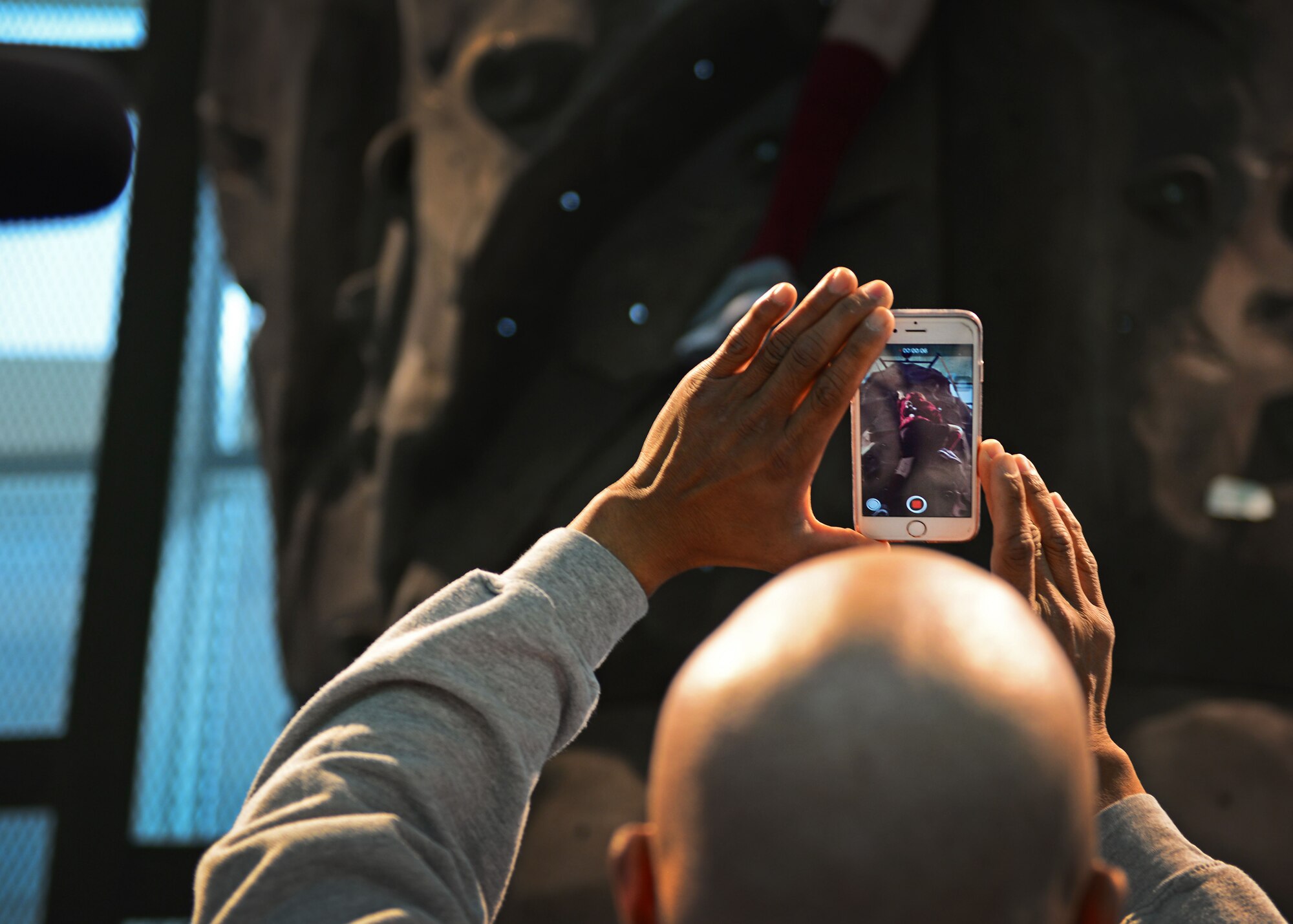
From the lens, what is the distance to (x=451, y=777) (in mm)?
572

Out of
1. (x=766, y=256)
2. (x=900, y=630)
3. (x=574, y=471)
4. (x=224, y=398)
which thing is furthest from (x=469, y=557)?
(x=900, y=630)

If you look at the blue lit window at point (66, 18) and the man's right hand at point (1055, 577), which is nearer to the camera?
the man's right hand at point (1055, 577)

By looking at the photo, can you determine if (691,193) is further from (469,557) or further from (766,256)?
(469,557)

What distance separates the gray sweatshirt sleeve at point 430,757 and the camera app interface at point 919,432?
23cm

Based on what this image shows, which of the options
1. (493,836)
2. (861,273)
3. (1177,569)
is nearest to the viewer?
(493,836)

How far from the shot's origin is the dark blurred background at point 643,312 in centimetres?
179

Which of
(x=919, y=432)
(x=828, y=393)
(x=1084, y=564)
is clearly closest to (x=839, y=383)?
(x=828, y=393)

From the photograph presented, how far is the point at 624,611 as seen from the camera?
0.67 metres

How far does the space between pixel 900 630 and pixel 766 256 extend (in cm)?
150

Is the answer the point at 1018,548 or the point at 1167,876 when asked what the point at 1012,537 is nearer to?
the point at 1018,548

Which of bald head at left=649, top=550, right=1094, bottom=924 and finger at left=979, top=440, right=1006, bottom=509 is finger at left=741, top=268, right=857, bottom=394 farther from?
bald head at left=649, top=550, right=1094, bottom=924

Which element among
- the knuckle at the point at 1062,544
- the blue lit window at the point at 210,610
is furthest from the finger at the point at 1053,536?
the blue lit window at the point at 210,610

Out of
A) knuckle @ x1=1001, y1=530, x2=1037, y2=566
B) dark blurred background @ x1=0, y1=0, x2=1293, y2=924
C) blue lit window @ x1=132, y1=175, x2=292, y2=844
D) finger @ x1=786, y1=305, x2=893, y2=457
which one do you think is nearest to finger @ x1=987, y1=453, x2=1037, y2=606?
knuckle @ x1=1001, y1=530, x2=1037, y2=566

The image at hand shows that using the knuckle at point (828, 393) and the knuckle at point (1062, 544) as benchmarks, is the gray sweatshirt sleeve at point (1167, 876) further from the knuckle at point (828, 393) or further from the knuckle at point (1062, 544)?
the knuckle at point (828, 393)
